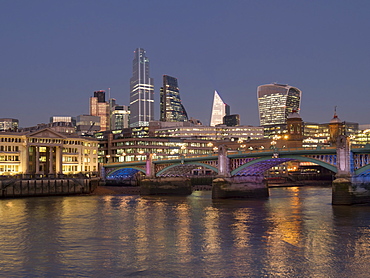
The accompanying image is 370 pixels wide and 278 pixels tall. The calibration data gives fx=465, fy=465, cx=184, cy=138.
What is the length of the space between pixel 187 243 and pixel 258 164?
161ft

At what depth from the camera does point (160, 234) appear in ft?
163

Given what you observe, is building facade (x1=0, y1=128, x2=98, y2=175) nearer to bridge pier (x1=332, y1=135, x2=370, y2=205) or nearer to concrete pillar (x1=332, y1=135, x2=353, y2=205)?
concrete pillar (x1=332, y1=135, x2=353, y2=205)

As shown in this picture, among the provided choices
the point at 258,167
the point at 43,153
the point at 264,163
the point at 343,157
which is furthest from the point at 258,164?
the point at 43,153

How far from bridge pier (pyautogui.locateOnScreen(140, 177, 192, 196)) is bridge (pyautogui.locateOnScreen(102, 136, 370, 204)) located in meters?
0.55

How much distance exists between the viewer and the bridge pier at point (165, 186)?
112 m

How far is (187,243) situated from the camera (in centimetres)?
4481

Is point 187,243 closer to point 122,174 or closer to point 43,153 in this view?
point 122,174

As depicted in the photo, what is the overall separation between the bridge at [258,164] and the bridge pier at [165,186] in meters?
0.55

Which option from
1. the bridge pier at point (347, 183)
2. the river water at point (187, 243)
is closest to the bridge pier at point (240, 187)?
the river water at point (187, 243)

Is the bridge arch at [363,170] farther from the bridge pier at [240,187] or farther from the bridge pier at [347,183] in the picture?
the bridge pier at [240,187]

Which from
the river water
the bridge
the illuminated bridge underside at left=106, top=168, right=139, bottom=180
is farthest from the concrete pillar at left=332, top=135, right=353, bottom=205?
the illuminated bridge underside at left=106, top=168, right=139, bottom=180

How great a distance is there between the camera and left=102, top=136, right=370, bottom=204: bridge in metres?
72.5

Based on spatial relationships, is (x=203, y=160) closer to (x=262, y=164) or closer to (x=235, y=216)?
(x=262, y=164)

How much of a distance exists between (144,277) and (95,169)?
136 metres
